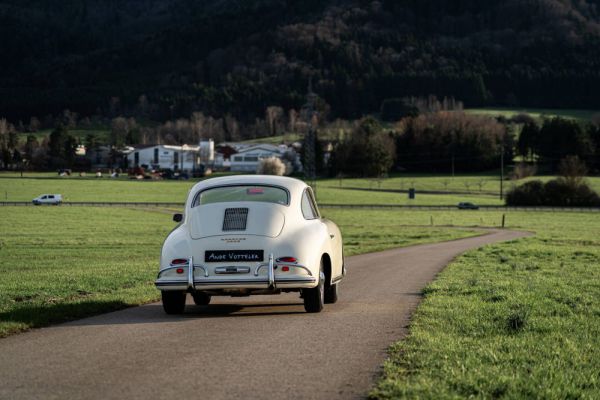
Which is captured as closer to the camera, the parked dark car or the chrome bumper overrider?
the chrome bumper overrider

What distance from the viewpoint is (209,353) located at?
34.8 feet

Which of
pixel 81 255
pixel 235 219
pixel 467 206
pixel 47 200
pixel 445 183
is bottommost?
pixel 467 206

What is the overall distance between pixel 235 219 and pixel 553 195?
107694mm

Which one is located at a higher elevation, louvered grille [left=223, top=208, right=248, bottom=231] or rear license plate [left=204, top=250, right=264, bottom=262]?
louvered grille [left=223, top=208, right=248, bottom=231]

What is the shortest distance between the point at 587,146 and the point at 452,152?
81.9 ft

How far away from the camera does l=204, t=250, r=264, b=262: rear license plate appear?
46.3ft

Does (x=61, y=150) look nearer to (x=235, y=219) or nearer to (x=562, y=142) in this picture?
(x=562, y=142)

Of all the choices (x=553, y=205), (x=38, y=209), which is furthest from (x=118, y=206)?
(x=553, y=205)

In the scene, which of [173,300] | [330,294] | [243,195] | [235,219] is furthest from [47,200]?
[235,219]

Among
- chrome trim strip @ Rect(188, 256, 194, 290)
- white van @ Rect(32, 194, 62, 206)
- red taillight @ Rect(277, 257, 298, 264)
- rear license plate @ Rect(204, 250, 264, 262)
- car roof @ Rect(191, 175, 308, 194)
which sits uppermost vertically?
car roof @ Rect(191, 175, 308, 194)

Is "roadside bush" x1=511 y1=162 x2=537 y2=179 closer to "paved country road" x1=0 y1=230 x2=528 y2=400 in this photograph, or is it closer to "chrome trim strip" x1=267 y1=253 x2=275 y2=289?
"paved country road" x1=0 y1=230 x2=528 y2=400

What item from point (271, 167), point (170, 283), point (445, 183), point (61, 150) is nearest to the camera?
point (170, 283)

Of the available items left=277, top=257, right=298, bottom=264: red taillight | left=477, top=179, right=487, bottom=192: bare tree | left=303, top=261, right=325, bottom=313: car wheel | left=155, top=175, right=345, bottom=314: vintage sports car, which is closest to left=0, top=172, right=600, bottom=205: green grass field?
left=477, top=179, right=487, bottom=192: bare tree

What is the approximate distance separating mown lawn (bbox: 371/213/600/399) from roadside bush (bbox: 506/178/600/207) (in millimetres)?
96614
